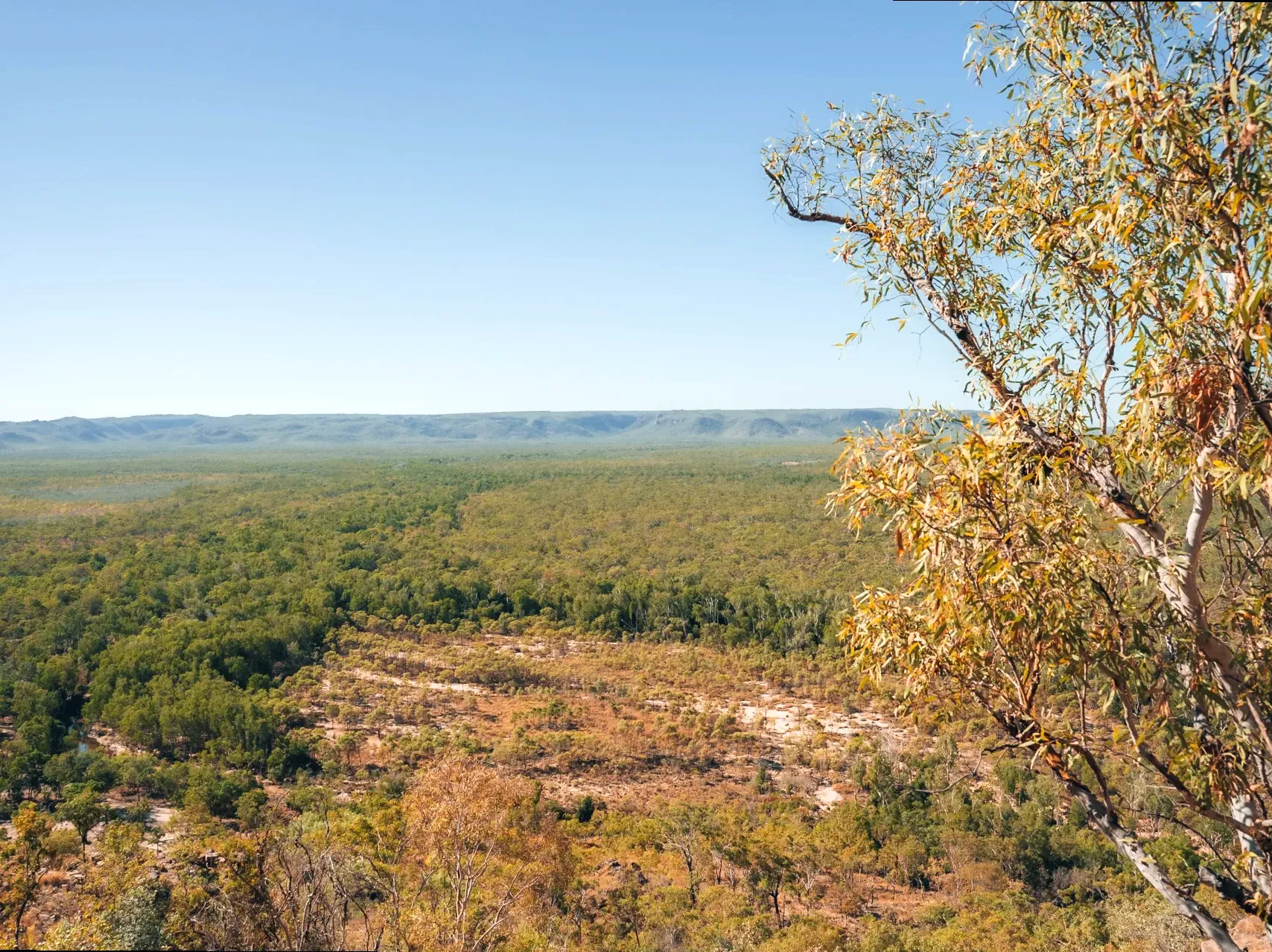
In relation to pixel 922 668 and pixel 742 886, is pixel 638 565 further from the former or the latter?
Answer: pixel 922 668

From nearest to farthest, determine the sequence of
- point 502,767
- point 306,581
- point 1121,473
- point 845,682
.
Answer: point 1121,473
point 502,767
point 845,682
point 306,581

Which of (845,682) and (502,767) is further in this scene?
(845,682)

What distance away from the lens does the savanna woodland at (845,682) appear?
10.9ft

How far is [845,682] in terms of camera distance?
2600cm

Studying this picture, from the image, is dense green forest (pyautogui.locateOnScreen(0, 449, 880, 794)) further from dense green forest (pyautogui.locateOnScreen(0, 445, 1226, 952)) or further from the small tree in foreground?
the small tree in foreground

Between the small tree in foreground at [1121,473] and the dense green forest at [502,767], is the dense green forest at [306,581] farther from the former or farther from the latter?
the small tree in foreground at [1121,473]

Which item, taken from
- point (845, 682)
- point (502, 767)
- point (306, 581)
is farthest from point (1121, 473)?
point (306, 581)

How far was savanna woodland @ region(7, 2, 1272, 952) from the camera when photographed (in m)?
3.31

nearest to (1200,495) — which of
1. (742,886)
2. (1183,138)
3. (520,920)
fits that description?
(1183,138)

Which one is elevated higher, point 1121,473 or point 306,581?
point 1121,473

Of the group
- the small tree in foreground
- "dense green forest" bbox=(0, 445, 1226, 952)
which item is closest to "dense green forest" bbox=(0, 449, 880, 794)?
"dense green forest" bbox=(0, 445, 1226, 952)

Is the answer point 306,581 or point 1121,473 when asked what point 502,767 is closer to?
point 1121,473

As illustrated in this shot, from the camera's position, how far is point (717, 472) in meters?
100

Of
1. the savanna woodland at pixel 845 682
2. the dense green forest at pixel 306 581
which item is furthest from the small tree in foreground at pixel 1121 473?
the dense green forest at pixel 306 581
